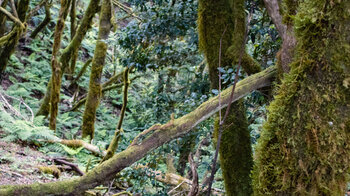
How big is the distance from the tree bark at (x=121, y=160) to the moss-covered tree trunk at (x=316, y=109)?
0.61 meters

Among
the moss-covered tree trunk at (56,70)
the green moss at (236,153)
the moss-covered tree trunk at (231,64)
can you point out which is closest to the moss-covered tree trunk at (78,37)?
the moss-covered tree trunk at (56,70)

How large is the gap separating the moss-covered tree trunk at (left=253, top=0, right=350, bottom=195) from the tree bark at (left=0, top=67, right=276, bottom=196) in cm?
61

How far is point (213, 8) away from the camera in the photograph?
142 inches

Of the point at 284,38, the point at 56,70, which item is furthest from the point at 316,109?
the point at 56,70

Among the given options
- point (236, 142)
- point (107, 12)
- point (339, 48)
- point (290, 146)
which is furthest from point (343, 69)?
point (107, 12)

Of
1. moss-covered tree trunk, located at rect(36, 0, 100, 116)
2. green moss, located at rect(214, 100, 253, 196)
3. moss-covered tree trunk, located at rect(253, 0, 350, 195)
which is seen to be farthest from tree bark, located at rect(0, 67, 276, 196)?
moss-covered tree trunk, located at rect(36, 0, 100, 116)

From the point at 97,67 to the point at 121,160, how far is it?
20.9ft

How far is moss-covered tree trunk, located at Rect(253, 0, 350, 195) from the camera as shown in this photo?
1.78 metres

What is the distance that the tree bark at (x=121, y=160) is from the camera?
1990mm

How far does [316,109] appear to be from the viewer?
185cm

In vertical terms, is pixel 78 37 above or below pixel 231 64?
above

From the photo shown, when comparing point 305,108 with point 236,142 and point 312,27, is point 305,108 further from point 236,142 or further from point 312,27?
point 236,142

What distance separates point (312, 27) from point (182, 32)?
2947 mm

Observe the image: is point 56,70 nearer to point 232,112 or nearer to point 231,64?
point 231,64
